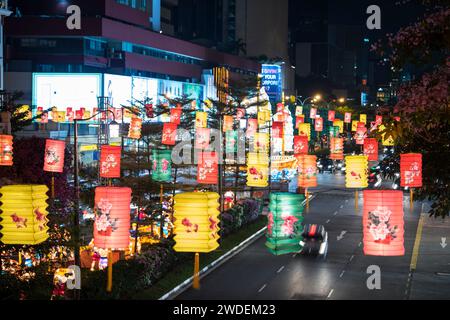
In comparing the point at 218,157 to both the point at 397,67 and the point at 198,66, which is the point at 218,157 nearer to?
the point at 397,67

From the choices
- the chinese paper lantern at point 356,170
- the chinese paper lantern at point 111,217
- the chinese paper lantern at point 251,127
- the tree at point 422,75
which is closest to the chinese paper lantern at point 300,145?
the chinese paper lantern at point 251,127

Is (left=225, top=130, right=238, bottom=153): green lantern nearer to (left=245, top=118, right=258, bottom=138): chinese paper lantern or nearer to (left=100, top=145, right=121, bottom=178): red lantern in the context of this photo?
(left=245, top=118, right=258, bottom=138): chinese paper lantern

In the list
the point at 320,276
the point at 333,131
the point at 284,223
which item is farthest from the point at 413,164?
the point at 333,131

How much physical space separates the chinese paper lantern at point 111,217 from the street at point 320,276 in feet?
32.2

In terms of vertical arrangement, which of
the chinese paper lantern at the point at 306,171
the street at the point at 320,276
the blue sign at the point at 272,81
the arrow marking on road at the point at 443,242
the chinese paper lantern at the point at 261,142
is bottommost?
the street at the point at 320,276

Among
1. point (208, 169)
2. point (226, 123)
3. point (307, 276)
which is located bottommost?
point (307, 276)

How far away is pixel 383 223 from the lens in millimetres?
19234

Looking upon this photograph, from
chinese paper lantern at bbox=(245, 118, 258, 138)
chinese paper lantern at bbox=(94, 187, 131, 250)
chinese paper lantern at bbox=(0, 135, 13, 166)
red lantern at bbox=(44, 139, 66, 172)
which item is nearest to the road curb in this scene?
red lantern at bbox=(44, 139, 66, 172)

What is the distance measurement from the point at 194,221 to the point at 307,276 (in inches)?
627

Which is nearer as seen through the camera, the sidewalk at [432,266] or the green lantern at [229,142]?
the sidewalk at [432,266]

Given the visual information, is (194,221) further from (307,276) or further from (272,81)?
(272,81)

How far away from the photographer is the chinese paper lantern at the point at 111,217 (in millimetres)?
21656

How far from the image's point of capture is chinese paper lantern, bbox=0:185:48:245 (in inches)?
803

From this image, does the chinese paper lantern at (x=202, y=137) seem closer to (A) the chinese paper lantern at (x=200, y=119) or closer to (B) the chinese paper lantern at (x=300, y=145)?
(B) the chinese paper lantern at (x=300, y=145)
